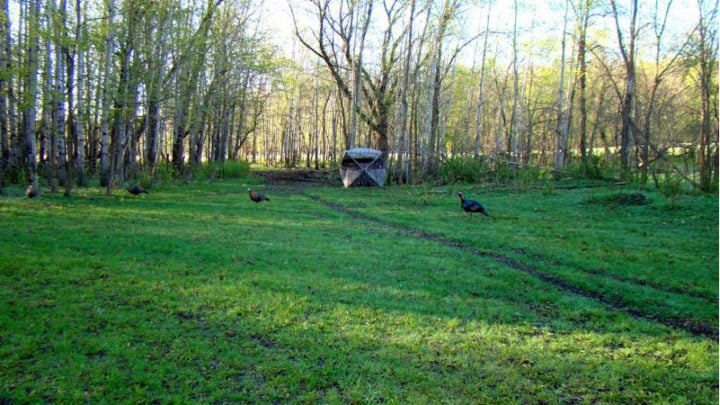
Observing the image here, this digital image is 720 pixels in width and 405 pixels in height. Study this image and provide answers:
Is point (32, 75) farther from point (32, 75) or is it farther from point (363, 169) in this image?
point (363, 169)

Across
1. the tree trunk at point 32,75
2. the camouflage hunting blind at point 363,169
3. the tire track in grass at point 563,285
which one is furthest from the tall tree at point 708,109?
the tree trunk at point 32,75

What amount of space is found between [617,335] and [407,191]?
45.3 ft

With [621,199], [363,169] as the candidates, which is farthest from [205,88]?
[621,199]

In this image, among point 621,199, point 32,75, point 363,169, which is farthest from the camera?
point 363,169

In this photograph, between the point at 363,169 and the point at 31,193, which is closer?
the point at 31,193

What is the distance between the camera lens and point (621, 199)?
12305 millimetres

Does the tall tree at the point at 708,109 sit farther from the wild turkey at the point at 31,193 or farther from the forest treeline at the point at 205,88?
the wild turkey at the point at 31,193

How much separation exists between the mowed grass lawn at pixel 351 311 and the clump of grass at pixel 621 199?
1.77 meters

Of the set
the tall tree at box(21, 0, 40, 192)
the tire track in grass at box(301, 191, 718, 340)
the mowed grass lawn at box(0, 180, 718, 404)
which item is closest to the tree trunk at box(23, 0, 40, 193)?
the tall tree at box(21, 0, 40, 192)

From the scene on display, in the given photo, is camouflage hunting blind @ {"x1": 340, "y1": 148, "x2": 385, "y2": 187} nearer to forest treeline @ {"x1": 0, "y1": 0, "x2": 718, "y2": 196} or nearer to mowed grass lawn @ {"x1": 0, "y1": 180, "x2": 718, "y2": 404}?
forest treeline @ {"x1": 0, "y1": 0, "x2": 718, "y2": 196}

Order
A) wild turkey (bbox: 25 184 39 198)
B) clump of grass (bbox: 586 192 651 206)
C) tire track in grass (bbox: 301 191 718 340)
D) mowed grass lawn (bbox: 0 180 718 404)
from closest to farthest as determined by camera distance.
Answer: mowed grass lawn (bbox: 0 180 718 404)
tire track in grass (bbox: 301 191 718 340)
wild turkey (bbox: 25 184 39 198)
clump of grass (bbox: 586 192 651 206)

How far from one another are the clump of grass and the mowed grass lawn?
5.82ft

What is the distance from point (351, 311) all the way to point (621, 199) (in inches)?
407

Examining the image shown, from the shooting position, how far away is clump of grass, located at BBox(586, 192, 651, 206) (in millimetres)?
12026
